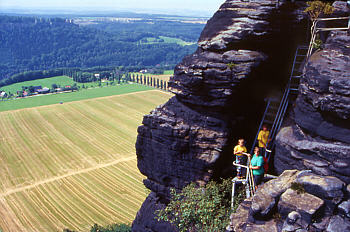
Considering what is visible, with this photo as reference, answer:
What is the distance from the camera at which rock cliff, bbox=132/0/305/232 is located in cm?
1480

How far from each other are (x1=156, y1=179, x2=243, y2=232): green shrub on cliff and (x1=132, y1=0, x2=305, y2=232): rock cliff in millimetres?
893

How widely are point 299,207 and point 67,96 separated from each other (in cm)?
10926

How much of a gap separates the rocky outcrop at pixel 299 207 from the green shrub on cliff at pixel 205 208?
3025mm

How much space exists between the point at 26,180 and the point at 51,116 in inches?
1527

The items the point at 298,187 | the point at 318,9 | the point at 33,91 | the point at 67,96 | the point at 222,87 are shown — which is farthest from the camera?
the point at 33,91

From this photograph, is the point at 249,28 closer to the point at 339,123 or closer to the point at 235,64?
the point at 235,64

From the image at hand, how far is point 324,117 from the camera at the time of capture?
1127 centimetres

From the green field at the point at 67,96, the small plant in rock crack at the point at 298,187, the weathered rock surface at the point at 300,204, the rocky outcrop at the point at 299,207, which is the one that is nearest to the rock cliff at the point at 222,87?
the rocky outcrop at the point at 299,207

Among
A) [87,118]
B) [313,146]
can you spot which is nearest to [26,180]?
[87,118]

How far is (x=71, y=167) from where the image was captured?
165 ft

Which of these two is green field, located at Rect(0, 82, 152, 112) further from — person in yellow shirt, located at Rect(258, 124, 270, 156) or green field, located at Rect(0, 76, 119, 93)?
person in yellow shirt, located at Rect(258, 124, 270, 156)

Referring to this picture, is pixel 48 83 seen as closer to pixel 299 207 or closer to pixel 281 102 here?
pixel 281 102

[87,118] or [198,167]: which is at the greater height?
[198,167]

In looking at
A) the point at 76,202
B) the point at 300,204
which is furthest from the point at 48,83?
the point at 300,204
